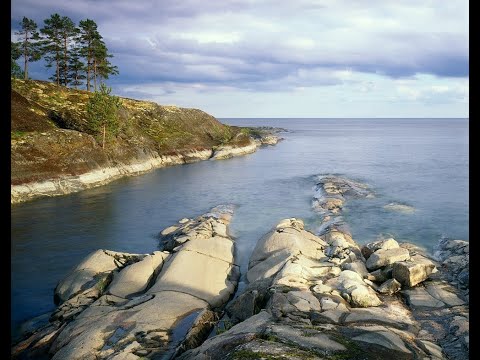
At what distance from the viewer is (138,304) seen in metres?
18.2

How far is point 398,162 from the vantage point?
84.2m

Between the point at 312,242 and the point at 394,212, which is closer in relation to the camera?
the point at 312,242

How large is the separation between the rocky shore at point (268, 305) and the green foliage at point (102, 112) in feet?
157

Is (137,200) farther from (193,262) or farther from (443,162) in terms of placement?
(443,162)

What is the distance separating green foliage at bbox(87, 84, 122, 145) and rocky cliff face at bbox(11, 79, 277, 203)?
2764 millimetres

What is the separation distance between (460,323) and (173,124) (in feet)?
283

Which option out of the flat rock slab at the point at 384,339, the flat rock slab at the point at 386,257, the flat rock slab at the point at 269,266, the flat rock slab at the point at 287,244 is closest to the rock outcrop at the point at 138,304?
the flat rock slab at the point at 269,266

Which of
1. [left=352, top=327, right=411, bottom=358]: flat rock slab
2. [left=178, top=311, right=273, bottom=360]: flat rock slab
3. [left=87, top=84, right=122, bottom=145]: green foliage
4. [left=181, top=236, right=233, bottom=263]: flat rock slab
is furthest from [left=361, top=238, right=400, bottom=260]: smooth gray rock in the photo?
[left=87, top=84, right=122, bottom=145]: green foliage

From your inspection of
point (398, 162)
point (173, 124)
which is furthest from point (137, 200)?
point (398, 162)

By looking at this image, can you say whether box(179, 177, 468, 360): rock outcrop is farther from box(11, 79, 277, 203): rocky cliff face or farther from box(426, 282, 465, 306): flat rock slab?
box(11, 79, 277, 203): rocky cliff face

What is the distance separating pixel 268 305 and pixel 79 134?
53152mm

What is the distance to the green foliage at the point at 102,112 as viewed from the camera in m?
66.9

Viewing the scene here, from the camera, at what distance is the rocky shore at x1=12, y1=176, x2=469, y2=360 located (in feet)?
42.0

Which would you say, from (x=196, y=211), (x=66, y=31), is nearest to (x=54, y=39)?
(x=66, y=31)
